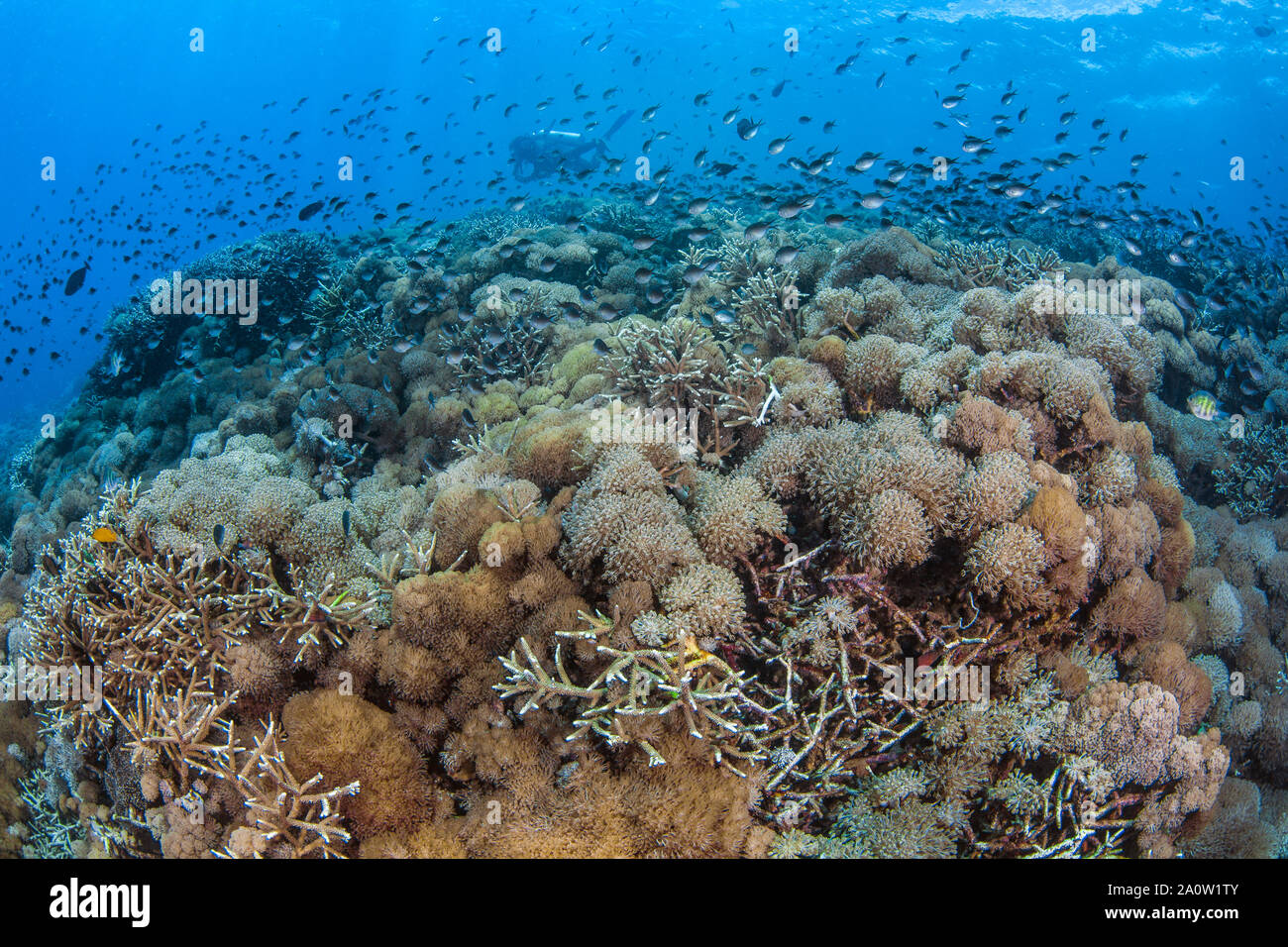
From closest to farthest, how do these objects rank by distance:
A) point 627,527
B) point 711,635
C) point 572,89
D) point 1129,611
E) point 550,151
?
point 711,635, point 627,527, point 1129,611, point 550,151, point 572,89

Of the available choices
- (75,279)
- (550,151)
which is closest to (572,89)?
(550,151)

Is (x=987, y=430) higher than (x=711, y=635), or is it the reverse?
(x=987, y=430)

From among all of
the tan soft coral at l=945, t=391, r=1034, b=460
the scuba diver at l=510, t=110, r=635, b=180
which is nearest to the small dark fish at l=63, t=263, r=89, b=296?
the tan soft coral at l=945, t=391, r=1034, b=460

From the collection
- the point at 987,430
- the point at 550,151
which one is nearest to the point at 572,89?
the point at 550,151

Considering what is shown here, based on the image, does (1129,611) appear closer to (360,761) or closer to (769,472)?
(769,472)

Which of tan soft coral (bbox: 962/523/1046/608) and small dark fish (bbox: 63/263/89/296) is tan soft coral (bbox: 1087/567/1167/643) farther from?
small dark fish (bbox: 63/263/89/296)

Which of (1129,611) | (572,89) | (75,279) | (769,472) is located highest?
(572,89)

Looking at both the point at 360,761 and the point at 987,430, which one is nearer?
the point at 360,761

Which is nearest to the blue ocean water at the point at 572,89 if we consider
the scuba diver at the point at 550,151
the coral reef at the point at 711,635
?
the scuba diver at the point at 550,151

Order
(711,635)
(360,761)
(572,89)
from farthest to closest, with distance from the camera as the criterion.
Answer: (572,89), (711,635), (360,761)

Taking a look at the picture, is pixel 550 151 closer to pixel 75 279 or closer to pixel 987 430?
pixel 75 279

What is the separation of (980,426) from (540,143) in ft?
106

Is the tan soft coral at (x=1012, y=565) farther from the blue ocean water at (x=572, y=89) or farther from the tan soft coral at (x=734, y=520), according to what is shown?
the blue ocean water at (x=572, y=89)

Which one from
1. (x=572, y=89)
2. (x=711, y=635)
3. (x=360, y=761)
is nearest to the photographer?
(x=360, y=761)
